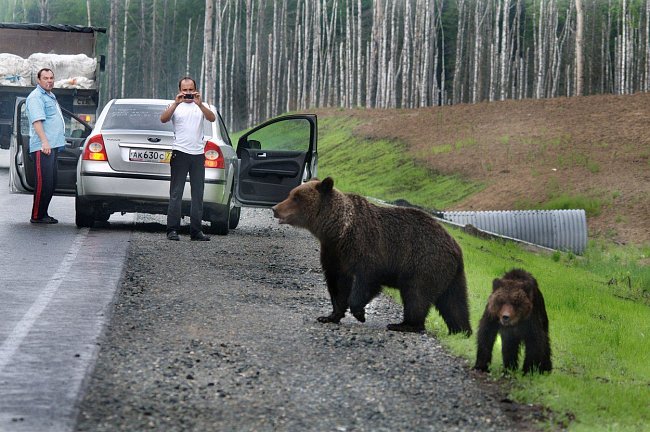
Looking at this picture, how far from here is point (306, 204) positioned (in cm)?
896

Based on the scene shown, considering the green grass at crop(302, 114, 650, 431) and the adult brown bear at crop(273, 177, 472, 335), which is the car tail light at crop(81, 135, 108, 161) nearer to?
the green grass at crop(302, 114, 650, 431)

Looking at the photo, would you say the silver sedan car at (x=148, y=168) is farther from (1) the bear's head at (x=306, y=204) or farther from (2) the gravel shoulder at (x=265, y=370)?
(1) the bear's head at (x=306, y=204)

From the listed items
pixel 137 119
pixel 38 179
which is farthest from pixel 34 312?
pixel 137 119

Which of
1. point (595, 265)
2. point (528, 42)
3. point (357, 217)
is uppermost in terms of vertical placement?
point (528, 42)

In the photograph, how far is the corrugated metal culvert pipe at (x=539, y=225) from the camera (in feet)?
73.2

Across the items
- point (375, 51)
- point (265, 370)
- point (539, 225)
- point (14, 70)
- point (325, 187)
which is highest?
point (375, 51)

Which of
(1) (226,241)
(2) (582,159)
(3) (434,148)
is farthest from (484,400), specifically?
(3) (434,148)

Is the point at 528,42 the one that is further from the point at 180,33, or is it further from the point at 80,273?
the point at 80,273

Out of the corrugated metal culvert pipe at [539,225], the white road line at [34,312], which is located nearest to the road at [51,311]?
the white road line at [34,312]

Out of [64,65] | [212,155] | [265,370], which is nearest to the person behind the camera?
[265,370]

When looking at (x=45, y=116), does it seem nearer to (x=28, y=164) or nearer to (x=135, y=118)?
(x=28, y=164)

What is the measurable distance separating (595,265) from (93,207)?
9.02 m

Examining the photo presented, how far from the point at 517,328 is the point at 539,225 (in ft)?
51.2

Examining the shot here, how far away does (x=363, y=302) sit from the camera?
8617 mm
